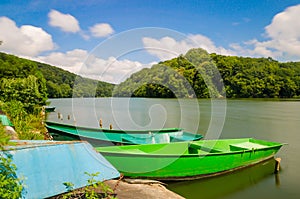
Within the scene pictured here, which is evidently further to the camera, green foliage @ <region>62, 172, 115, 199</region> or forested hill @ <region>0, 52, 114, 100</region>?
forested hill @ <region>0, 52, 114, 100</region>

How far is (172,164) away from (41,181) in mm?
4558

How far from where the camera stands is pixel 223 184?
761 centimetres

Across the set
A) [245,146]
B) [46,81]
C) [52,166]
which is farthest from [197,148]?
[46,81]

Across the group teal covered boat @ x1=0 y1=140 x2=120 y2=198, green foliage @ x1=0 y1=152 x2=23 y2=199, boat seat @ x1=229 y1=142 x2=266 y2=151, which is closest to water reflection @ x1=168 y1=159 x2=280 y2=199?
boat seat @ x1=229 y1=142 x2=266 y2=151

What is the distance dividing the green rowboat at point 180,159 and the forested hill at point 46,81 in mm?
2425

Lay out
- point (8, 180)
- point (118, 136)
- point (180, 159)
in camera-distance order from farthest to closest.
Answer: point (118, 136) < point (180, 159) < point (8, 180)

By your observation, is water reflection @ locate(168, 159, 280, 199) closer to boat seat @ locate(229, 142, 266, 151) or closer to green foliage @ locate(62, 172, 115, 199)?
boat seat @ locate(229, 142, 266, 151)

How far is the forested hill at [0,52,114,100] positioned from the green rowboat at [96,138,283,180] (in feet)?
7.96

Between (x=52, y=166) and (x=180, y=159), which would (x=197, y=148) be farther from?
(x=52, y=166)

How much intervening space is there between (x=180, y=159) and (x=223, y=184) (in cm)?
189

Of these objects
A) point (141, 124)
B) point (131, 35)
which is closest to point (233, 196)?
point (131, 35)

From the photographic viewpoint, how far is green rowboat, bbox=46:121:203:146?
433 inches

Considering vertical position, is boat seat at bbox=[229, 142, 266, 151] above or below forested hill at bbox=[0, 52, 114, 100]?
below

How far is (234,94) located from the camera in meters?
53.8
